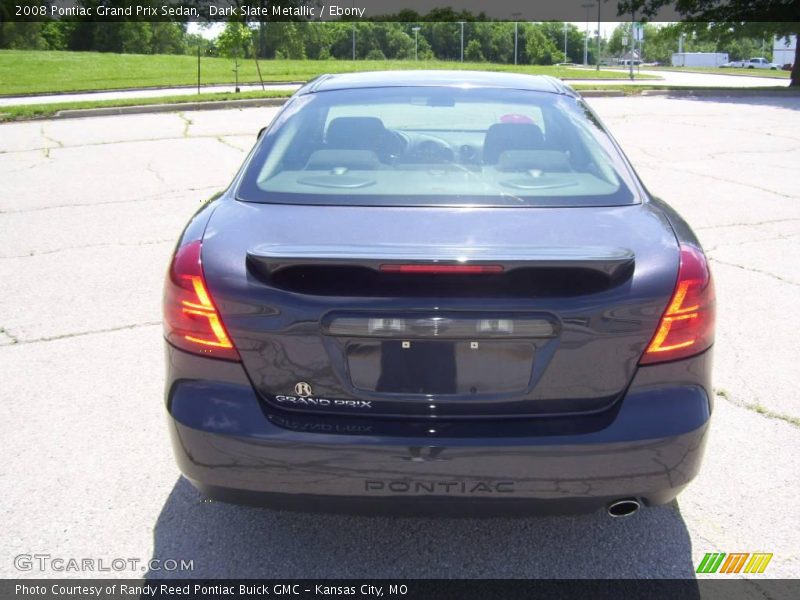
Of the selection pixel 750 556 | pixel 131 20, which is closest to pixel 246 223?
pixel 750 556

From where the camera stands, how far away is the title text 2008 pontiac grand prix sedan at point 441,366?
2.29m

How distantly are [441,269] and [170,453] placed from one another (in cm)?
189

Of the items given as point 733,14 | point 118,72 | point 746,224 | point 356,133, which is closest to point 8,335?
point 356,133

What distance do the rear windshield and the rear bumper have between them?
761mm

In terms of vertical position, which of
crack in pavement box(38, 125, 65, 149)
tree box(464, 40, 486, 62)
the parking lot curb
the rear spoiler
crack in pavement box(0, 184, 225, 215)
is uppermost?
tree box(464, 40, 486, 62)

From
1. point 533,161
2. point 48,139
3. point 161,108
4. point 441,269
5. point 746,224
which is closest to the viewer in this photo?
point 441,269

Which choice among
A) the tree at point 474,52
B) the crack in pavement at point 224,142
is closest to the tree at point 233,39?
the crack in pavement at point 224,142

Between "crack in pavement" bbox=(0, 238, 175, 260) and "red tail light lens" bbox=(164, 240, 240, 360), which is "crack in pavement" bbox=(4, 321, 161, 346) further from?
"red tail light lens" bbox=(164, 240, 240, 360)

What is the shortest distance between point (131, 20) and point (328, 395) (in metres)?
68.5

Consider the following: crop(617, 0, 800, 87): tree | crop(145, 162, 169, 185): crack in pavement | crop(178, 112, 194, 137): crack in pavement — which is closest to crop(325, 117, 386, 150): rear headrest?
crop(145, 162, 169, 185): crack in pavement

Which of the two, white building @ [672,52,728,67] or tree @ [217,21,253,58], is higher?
white building @ [672,52,728,67]

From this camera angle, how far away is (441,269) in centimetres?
226

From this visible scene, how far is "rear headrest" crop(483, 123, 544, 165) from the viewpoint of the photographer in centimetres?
328

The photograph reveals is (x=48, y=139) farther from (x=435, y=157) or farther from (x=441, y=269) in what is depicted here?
(x=441, y=269)
